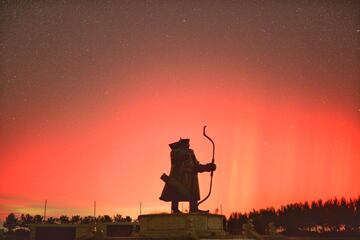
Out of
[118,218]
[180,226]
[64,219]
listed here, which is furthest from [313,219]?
[180,226]

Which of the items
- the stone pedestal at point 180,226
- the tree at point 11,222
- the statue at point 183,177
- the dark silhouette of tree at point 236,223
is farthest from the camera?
the tree at point 11,222

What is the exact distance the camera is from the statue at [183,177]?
66.8ft

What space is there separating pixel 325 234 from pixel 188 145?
4750 centimetres

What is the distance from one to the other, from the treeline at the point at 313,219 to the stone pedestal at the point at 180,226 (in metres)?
42.4

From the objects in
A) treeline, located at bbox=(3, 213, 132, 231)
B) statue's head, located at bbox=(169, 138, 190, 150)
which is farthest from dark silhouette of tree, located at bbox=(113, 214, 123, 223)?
statue's head, located at bbox=(169, 138, 190, 150)

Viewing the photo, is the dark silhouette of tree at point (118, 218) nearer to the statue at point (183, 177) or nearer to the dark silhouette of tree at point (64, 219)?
the dark silhouette of tree at point (64, 219)

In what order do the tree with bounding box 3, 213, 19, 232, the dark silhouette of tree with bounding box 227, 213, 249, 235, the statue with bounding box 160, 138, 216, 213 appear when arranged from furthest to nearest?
the tree with bounding box 3, 213, 19, 232 < the dark silhouette of tree with bounding box 227, 213, 249, 235 < the statue with bounding box 160, 138, 216, 213

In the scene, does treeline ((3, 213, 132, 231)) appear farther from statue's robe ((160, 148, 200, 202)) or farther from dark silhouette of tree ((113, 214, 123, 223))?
statue's robe ((160, 148, 200, 202))

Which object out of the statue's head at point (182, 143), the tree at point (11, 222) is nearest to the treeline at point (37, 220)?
the tree at point (11, 222)

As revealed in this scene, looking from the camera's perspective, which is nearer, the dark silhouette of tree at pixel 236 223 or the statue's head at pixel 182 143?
the statue's head at pixel 182 143

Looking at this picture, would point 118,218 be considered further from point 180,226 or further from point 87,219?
point 180,226

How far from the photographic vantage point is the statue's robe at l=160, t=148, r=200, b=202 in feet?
66.9

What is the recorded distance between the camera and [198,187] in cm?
2091

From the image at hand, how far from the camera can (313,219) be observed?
6384 centimetres
